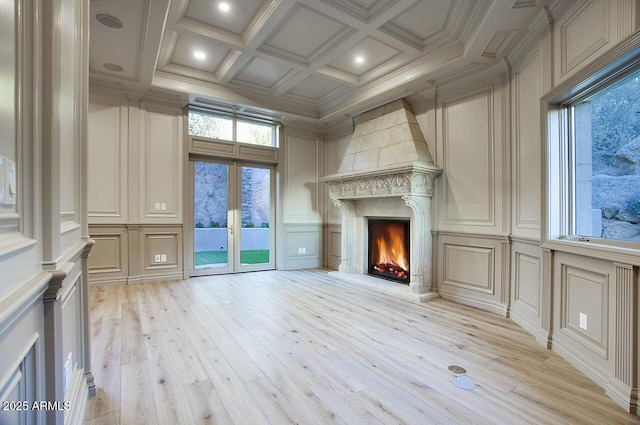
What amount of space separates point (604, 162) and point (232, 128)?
17.4 feet

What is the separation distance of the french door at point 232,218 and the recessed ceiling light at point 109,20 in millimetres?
2454

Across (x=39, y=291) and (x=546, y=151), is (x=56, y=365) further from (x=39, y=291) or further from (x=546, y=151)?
(x=546, y=151)

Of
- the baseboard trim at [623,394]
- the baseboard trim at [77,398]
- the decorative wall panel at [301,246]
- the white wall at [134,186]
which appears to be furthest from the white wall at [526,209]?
the white wall at [134,186]

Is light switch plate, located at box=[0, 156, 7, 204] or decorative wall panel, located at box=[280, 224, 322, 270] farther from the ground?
light switch plate, located at box=[0, 156, 7, 204]

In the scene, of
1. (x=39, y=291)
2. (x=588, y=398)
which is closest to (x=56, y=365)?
(x=39, y=291)

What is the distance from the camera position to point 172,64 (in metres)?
4.73

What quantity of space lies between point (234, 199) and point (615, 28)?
5.29 m

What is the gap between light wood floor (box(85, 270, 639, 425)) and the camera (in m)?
1.82

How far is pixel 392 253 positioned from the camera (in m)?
5.23

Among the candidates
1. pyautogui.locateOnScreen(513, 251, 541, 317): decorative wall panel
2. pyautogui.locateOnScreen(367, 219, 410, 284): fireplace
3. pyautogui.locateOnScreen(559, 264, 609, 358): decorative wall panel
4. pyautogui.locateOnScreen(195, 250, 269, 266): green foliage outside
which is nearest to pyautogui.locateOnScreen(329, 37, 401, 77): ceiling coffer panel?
pyautogui.locateOnScreen(367, 219, 410, 284): fireplace

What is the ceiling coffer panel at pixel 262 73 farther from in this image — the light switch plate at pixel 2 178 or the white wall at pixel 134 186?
the light switch plate at pixel 2 178

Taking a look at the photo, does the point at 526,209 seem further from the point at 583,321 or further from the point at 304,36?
the point at 304,36

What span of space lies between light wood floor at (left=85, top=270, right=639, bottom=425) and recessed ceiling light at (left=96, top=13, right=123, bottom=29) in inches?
123

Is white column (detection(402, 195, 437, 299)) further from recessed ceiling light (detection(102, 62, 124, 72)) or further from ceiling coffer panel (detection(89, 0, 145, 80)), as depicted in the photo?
recessed ceiling light (detection(102, 62, 124, 72))
